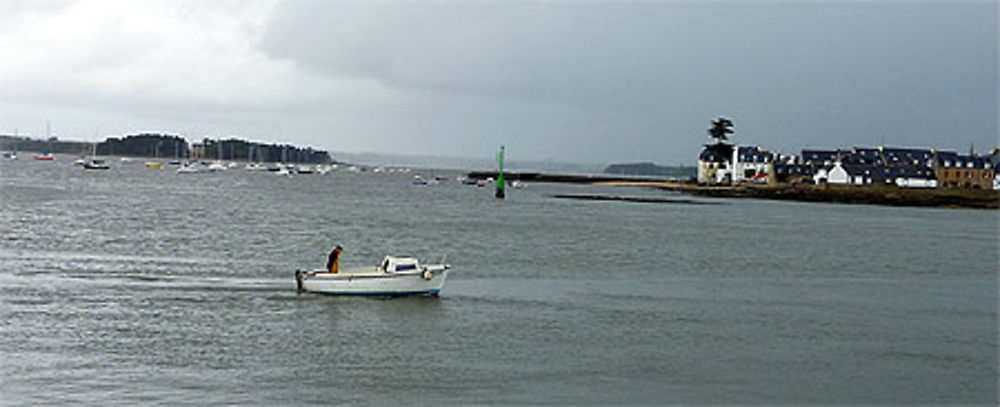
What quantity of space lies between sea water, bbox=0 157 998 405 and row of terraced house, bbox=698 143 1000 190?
94.0 m

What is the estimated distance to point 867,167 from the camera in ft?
482

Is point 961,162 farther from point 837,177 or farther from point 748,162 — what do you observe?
point 748,162

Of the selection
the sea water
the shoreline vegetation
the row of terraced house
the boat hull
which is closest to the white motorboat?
the boat hull

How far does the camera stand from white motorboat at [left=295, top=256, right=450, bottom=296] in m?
29.3

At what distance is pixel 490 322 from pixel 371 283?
4.57m

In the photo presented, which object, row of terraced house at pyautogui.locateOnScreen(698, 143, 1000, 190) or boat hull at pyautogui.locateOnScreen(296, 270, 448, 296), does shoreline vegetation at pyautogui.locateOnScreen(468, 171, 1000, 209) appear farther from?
boat hull at pyautogui.locateOnScreen(296, 270, 448, 296)

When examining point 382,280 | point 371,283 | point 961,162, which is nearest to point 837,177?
point 961,162

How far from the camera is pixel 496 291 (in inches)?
1271

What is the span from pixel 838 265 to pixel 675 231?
18361 millimetres

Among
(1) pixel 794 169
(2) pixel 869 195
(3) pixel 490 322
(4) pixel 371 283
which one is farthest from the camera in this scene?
(1) pixel 794 169

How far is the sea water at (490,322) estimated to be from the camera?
19.4 metres

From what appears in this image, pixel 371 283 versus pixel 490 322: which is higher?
pixel 371 283

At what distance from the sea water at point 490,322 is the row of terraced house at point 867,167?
93963mm

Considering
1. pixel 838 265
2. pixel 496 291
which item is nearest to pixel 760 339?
pixel 496 291
